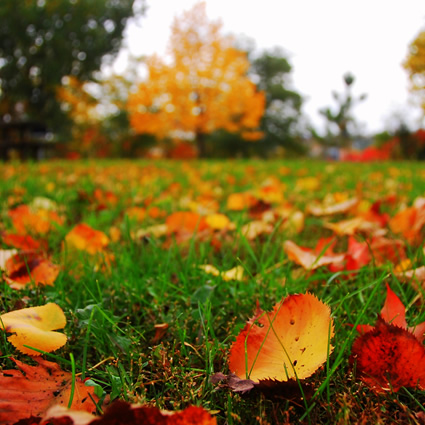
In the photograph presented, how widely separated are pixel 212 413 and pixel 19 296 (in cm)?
48

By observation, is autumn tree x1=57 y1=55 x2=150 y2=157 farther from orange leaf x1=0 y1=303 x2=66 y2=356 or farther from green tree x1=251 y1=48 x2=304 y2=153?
orange leaf x1=0 y1=303 x2=66 y2=356

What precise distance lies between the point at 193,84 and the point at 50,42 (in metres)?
6.70

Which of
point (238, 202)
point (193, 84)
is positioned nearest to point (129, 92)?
point (193, 84)

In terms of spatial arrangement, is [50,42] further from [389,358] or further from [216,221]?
[389,358]

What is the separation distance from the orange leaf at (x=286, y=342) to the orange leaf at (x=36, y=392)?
0.68 feet

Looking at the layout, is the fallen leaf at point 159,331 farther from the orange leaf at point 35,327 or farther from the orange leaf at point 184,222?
the orange leaf at point 184,222

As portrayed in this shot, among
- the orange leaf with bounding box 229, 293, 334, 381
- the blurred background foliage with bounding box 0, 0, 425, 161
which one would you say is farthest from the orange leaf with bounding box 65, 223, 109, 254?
the blurred background foliage with bounding box 0, 0, 425, 161

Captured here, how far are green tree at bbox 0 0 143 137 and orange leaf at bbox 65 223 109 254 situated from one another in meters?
18.8

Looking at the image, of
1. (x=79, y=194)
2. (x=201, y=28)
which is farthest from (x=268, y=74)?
(x=79, y=194)

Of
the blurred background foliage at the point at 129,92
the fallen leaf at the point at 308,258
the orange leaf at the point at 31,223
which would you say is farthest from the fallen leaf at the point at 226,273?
the blurred background foliage at the point at 129,92

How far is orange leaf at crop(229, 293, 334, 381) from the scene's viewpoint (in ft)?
Result: 1.72

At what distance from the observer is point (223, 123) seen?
17.8 m

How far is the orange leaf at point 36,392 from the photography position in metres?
0.46

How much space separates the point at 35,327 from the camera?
1.98 ft
